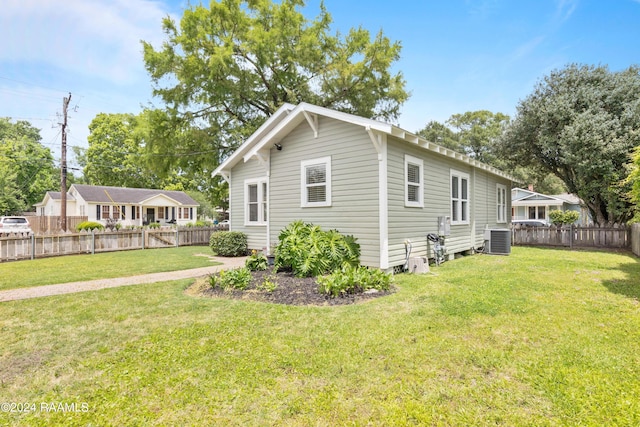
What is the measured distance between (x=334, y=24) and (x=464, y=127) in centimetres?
2375

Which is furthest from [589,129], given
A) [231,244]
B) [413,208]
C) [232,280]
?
[232,280]

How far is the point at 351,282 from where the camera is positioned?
5.77 metres

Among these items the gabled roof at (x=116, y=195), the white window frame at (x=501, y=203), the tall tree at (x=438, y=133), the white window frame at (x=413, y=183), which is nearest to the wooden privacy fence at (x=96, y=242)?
the white window frame at (x=413, y=183)

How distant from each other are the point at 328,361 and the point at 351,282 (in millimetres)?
2664

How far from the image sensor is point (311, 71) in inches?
722

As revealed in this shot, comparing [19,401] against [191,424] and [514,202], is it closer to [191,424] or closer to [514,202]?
[191,424]

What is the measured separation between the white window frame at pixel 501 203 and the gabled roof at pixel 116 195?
29.8m

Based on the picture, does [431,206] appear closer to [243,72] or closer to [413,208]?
[413,208]

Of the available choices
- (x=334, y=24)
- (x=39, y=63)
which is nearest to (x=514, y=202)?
(x=334, y=24)

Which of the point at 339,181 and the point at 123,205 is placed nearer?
the point at 339,181

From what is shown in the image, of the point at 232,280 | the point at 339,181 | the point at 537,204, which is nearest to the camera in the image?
the point at 232,280

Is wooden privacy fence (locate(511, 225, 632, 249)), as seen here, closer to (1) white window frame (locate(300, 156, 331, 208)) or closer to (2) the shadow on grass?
(2) the shadow on grass

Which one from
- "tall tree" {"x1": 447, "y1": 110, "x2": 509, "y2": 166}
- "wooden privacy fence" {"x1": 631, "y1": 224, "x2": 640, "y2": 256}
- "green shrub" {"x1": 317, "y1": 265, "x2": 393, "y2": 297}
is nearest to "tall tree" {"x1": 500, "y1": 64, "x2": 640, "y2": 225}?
"wooden privacy fence" {"x1": 631, "y1": 224, "x2": 640, "y2": 256}

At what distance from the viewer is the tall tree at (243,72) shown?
52.4 feet
